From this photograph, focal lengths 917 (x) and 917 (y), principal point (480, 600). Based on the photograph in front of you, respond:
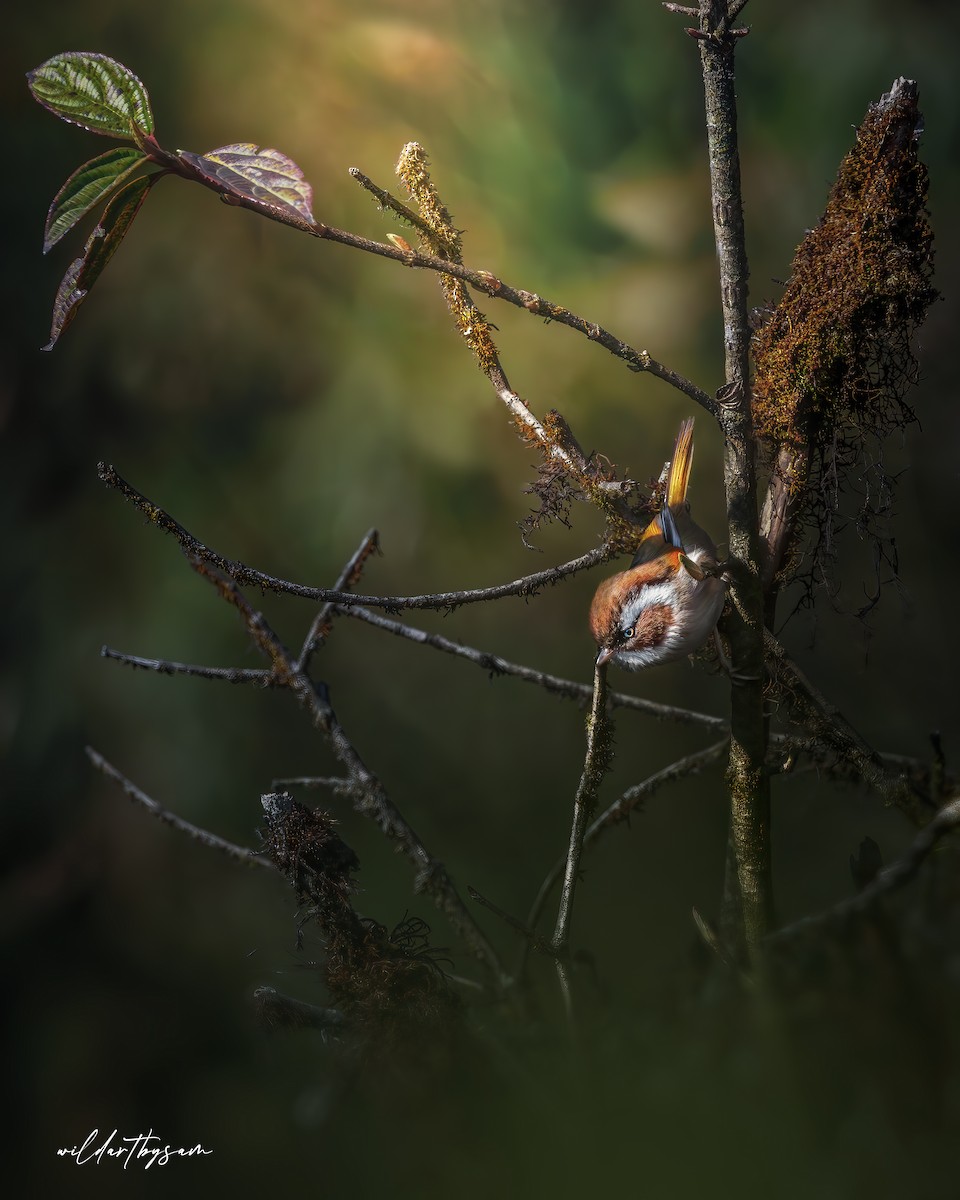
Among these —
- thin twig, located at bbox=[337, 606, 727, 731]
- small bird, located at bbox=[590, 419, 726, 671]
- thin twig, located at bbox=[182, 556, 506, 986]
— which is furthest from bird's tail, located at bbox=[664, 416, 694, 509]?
thin twig, located at bbox=[182, 556, 506, 986]

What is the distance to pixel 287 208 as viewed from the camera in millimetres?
338

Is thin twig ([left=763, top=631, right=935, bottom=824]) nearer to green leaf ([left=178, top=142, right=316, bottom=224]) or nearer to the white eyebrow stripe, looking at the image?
the white eyebrow stripe

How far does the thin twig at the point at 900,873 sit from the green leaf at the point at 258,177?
1.00 feet

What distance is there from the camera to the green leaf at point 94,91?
0.36m

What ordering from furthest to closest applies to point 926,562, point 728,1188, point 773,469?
point 926,562 → point 773,469 → point 728,1188

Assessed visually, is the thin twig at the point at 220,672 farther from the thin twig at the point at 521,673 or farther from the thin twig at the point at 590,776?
the thin twig at the point at 590,776

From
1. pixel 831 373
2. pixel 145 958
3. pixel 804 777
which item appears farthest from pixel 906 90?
pixel 145 958

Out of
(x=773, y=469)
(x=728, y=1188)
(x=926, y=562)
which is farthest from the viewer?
(x=926, y=562)

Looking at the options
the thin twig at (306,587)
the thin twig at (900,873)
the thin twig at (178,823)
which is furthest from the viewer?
the thin twig at (178,823)

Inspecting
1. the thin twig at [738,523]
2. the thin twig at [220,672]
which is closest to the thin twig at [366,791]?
the thin twig at [220,672]

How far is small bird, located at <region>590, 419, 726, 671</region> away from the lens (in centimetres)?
40

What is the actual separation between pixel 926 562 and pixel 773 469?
17cm

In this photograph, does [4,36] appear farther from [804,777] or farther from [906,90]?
[804,777]

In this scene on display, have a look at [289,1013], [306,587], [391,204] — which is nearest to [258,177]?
[391,204]
